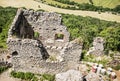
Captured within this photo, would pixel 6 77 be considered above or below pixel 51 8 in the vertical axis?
above

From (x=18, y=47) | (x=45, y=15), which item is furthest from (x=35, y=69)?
(x=45, y=15)

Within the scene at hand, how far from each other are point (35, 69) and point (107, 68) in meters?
7.09

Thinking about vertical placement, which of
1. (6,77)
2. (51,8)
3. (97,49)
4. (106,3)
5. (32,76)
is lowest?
(106,3)

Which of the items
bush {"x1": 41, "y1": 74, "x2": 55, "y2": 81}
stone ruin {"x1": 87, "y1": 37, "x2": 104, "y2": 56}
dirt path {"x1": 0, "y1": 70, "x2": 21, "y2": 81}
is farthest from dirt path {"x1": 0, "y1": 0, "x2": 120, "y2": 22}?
bush {"x1": 41, "y1": 74, "x2": 55, "y2": 81}

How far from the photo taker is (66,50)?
3011cm

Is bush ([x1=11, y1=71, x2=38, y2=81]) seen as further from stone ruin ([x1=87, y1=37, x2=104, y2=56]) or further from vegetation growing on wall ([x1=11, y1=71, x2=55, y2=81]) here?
stone ruin ([x1=87, y1=37, x2=104, y2=56])

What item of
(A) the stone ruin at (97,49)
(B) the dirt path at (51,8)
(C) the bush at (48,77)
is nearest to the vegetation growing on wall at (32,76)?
(C) the bush at (48,77)

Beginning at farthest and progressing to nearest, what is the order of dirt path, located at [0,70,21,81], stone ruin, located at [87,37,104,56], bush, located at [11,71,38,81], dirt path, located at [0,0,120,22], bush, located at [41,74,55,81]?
dirt path, located at [0,0,120,22], stone ruin, located at [87,37,104,56], dirt path, located at [0,70,21,81], bush, located at [11,71,38,81], bush, located at [41,74,55,81]

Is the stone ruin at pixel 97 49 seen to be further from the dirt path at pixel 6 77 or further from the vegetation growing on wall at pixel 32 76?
the dirt path at pixel 6 77

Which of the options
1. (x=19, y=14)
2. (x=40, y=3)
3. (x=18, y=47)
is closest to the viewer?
(x=18, y=47)

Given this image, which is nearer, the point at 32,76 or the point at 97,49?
the point at 32,76

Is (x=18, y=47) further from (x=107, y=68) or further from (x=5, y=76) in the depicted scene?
(x=107, y=68)

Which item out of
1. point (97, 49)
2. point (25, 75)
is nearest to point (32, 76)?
point (25, 75)

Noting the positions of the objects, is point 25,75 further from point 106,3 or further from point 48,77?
point 106,3
